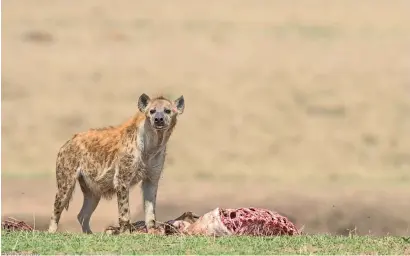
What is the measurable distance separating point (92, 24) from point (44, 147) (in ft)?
26.5

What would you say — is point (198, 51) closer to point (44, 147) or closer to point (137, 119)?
point (44, 147)

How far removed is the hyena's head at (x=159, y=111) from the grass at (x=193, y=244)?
1.55 m

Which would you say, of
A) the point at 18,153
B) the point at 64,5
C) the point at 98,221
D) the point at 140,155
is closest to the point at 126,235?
the point at 140,155

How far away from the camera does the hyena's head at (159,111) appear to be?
14.6 metres

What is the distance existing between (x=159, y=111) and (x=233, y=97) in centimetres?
1660

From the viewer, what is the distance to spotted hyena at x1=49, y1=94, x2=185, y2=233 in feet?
48.2

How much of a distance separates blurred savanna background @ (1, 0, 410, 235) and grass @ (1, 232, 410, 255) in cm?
736

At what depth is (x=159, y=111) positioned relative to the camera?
1471cm

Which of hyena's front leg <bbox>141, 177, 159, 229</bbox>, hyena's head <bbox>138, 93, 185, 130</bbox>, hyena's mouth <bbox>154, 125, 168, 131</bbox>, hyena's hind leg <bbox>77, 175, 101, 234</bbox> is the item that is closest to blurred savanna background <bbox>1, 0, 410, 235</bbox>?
hyena's hind leg <bbox>77, 175, 101, 234</bbox>

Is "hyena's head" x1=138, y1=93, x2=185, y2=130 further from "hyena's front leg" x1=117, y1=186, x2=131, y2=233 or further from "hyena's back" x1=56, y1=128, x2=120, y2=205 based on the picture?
"hyena's front leg" x1=117, y1=186, x2=131, y2=233

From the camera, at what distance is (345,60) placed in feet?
112

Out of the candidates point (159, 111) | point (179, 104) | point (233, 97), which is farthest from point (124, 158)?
point (233, 97)

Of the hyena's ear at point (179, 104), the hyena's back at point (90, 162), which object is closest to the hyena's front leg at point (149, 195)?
the hyena's back at point (90, 162)

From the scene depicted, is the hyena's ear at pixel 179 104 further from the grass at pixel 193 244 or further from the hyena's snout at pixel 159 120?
the grass at pixel 193 244
